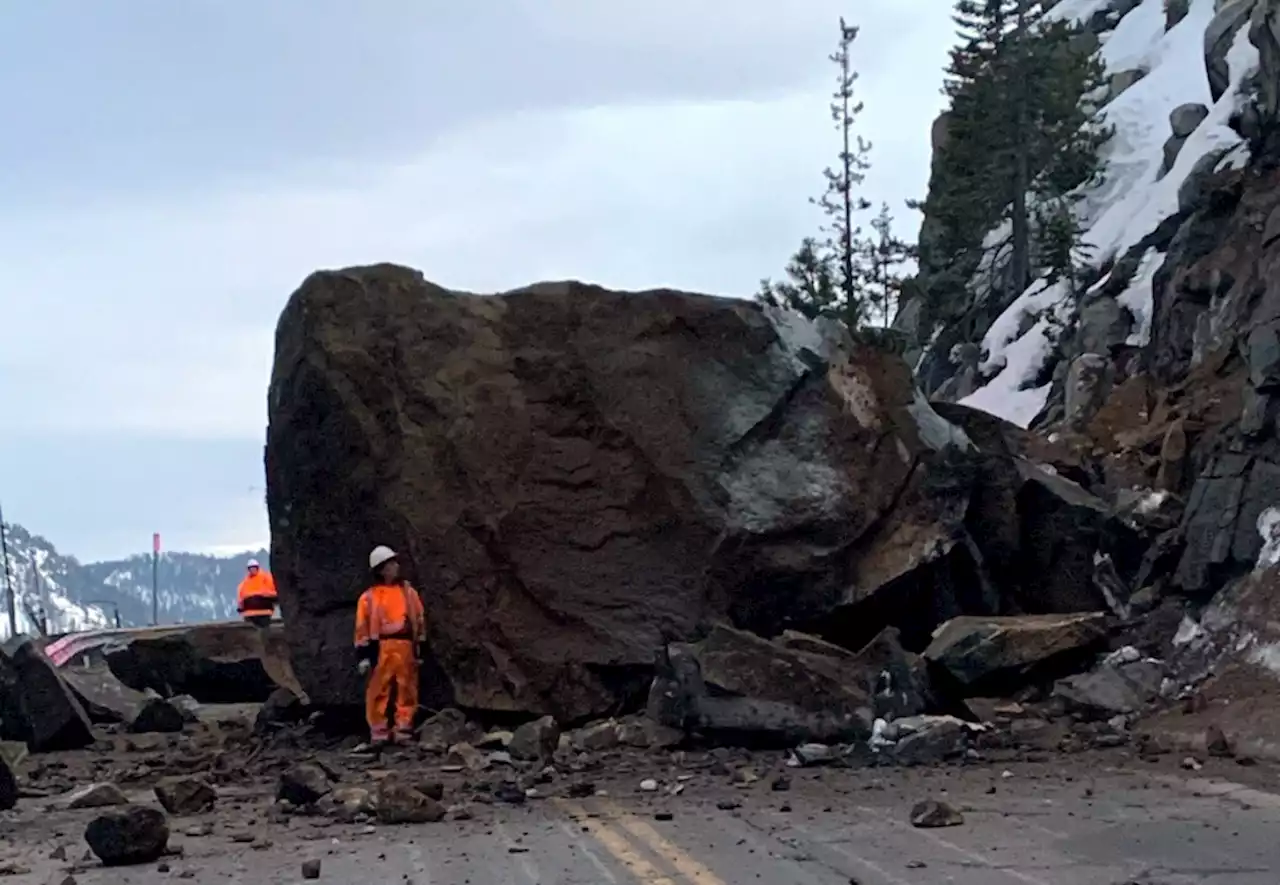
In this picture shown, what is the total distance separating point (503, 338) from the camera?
1498cm

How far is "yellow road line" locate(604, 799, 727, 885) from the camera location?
7098 millimetres

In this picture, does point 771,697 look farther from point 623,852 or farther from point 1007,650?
point 623,852

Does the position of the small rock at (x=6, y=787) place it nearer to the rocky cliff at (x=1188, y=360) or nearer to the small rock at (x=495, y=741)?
the small rock at (x=495, y=741)

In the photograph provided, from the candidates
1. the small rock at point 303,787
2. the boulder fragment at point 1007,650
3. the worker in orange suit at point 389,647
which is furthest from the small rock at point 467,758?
the boulder fragment at point 1007,650

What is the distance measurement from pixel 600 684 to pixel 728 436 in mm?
Answer: 2479

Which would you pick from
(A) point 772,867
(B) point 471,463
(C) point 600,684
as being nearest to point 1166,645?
(C) point 600,684

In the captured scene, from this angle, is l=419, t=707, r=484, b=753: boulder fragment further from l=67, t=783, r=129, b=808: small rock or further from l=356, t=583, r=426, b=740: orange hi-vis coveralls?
l=67, t=783, r=129, b=808: small rock

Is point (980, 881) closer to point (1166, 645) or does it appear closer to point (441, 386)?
point (1166, 645)

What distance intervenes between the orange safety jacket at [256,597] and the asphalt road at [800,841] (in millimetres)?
11839

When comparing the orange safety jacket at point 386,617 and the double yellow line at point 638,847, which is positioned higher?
the orange safety jacket at point 386,617

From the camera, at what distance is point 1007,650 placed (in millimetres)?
12758

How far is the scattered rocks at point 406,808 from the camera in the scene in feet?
30.7

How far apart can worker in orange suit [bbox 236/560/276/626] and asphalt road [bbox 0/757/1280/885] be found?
11721 millimetres

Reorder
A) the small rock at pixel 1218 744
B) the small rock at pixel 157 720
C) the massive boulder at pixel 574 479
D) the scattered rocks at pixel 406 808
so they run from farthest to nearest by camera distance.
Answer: the small rock at pixel 157 720 → the massive boulder at pixel 574 479 → the small rock at pixel 1218 744 → the scattered rocks at pixel 406 808
